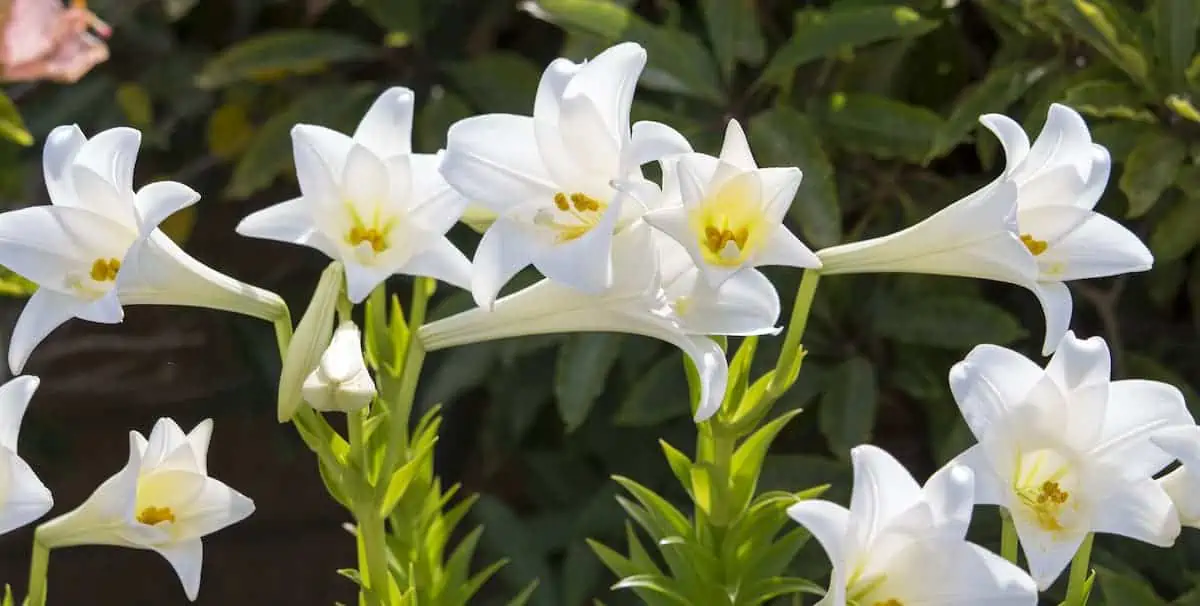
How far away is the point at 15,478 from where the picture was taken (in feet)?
1.66

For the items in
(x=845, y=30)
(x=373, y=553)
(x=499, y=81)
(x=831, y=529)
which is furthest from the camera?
(x=499, y=81)

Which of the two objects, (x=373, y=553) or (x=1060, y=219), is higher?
(x=1060, y=219)

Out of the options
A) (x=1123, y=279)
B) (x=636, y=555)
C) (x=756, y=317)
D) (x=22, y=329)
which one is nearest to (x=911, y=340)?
(x=1123, y=279)

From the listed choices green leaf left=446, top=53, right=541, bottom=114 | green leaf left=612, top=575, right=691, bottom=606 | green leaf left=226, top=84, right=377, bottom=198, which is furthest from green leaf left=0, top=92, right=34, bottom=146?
green leaf left=612, top=575, right=691, bottom=606

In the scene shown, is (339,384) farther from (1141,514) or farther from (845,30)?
(845,30)

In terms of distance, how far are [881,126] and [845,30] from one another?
0.09 m

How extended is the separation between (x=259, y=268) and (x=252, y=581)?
50 centimetres

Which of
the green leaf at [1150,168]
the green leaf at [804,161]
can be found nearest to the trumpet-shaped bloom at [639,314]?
the green leaf at [804,161]

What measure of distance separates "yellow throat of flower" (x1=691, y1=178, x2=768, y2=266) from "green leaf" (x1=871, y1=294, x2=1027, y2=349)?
0.52m

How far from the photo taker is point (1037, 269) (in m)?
0.48

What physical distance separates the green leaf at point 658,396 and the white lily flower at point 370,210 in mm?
480

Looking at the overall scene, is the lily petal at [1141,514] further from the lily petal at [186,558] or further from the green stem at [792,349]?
the lily petal at [186,558]

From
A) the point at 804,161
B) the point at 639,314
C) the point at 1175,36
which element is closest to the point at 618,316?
the point at 639,314

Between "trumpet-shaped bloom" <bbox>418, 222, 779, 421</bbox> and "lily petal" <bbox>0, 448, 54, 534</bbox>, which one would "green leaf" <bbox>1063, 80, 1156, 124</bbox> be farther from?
"lily petal" <bbox>0, 448, 54, 534</bbox>
